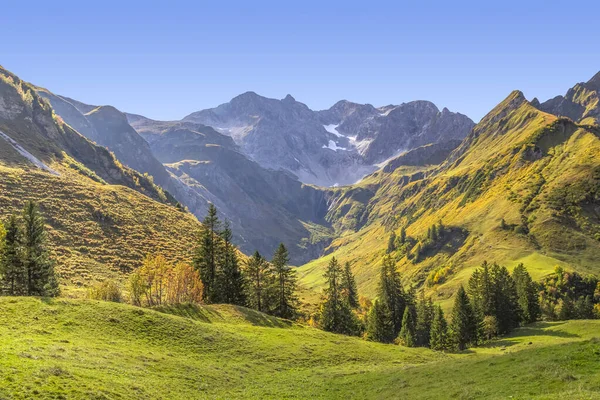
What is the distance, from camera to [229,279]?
9688 centimetres

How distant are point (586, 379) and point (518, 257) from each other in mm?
186889

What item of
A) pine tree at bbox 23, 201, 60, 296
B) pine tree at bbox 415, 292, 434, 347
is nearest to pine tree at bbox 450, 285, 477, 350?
pine tree at bbox 415, 292, 434, 347

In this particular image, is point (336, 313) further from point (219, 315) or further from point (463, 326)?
point (219, 315)

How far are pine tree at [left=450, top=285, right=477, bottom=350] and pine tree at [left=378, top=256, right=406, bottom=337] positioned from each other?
1976 cm

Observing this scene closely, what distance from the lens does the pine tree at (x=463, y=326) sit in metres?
99.4

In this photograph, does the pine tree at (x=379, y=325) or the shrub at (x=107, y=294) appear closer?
the shrub at (x=107, y=294)

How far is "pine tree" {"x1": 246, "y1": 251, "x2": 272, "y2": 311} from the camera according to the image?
317ft

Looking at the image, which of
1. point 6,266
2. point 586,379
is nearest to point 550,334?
point 586,379

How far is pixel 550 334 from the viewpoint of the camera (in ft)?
300

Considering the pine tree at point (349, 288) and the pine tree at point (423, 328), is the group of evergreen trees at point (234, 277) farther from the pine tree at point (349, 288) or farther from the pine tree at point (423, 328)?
the pine tree at point (423, 328)

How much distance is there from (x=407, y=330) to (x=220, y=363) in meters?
70.4

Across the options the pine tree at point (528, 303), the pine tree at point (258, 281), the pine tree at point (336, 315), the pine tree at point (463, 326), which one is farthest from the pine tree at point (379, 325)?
the pine tree at point (528, 303)

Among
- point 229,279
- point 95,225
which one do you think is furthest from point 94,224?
point 229,279

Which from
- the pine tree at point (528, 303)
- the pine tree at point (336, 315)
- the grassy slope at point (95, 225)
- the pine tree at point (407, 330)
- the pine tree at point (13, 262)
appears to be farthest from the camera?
the pine tree at point (528, 303)
